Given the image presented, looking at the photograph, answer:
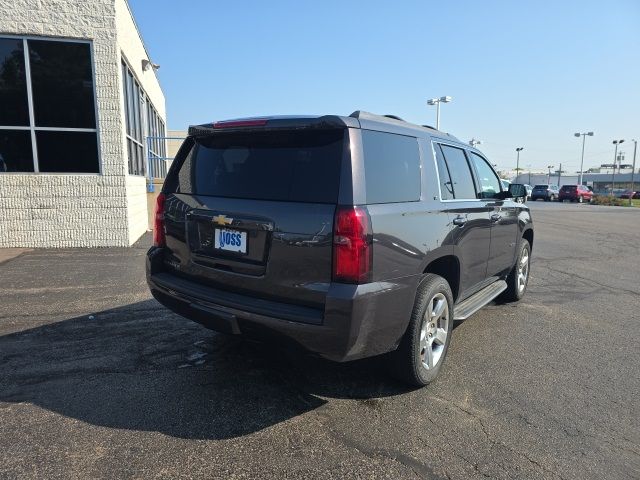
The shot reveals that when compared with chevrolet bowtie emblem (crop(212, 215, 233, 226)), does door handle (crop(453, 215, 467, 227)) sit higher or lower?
lower

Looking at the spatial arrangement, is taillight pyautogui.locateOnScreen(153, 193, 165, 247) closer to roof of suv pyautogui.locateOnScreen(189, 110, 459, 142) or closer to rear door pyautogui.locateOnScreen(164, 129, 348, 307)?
rear door pyautogui.locateOnScreen(164, 129, 348, 307)

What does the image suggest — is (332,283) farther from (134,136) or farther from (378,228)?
(134,136)

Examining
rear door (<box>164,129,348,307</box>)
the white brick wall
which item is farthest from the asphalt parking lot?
the white brick wall

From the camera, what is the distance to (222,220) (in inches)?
125

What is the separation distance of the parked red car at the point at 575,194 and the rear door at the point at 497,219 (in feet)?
134

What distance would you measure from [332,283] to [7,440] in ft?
6.95

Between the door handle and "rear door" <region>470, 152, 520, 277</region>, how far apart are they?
2.59 feet

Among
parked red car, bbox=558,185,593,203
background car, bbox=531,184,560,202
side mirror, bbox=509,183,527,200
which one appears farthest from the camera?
background car, bbox=531,184,560,202

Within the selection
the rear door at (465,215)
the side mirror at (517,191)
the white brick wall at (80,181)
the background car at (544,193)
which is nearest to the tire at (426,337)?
the rear door at (465,215)

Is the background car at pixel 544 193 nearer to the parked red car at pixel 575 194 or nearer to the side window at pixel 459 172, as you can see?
the parked red car at pixel 575 194

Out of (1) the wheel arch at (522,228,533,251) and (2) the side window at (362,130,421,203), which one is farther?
(1) the wheel arch at (522,228,533,251)

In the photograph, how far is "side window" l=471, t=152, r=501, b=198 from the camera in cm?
484

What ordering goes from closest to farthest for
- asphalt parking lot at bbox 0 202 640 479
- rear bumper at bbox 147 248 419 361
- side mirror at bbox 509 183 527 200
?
asphalt parking lot at bbox 0 202 640 479
rear bumper at bbox 147 248 419 361
side mirror at bbox 509 183 527 200

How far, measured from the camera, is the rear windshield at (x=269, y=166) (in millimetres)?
2953
